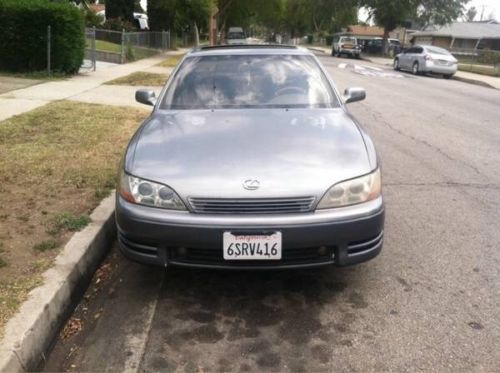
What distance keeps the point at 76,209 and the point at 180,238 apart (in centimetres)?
191

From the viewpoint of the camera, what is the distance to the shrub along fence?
23.6 m

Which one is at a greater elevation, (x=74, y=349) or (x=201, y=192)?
(x=201, y=192)

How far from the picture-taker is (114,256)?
4.27m

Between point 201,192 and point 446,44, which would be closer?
point 201,192

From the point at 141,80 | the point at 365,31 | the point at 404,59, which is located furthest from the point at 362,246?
the point at 365,31

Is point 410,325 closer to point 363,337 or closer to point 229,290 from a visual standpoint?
point 363,337

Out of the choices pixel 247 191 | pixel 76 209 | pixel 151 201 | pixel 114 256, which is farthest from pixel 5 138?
pixel 247 191

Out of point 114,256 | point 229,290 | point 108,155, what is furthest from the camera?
point 108,155

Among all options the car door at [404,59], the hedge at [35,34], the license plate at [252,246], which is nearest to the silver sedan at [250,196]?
the license plate at [252,246]


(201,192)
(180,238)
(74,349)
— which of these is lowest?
(74,349)

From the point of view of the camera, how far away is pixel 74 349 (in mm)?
3014

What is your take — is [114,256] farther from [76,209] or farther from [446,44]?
[446,44]

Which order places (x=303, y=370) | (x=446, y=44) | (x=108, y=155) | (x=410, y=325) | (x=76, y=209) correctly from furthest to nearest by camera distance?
(x=446, y=44) < (x=108, y=155) < (x=76, y=209) < (x=410, y=325) < (x=303, y=370)

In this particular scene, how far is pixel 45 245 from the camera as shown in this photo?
3.87 meters
